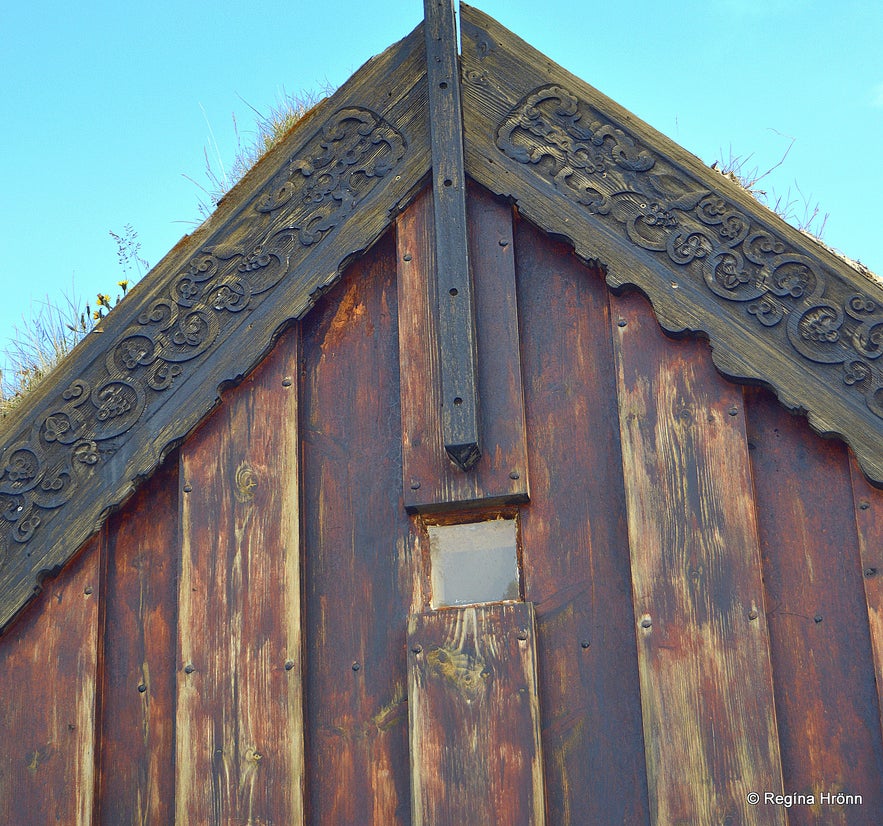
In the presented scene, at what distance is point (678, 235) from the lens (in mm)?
3922

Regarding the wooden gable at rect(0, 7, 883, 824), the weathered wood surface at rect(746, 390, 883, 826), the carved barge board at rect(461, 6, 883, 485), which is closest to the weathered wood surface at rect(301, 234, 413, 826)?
the wooden gable at rect(0, 7, 883, 824)

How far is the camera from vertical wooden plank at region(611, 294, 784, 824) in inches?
133

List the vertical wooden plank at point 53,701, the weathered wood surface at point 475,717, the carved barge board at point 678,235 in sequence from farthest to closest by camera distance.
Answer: the vertical wooden plank at point 53,701, the carved barge board at point 678,235, the weathered wood surface at point 475,717

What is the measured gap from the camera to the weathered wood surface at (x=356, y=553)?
3686 mm

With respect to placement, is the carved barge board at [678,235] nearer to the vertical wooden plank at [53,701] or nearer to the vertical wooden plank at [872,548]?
the vertical wooden plank at [872,548]

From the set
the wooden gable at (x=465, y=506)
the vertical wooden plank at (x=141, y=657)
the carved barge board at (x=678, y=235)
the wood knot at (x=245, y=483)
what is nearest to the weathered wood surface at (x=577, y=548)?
the wooden gable at (x=465, y=506)

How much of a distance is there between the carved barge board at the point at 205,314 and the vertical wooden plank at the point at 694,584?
99 centimetres

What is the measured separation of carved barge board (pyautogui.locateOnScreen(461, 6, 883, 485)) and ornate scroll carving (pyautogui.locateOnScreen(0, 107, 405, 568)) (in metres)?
0.40

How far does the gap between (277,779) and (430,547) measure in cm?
79

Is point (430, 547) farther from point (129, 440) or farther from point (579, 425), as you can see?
point (129, 440)

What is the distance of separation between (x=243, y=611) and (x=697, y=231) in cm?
175

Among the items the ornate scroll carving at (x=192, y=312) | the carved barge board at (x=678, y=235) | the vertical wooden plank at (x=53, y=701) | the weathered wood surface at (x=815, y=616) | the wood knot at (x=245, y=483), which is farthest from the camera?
the ornate scroll carving at (x=192, y=312)

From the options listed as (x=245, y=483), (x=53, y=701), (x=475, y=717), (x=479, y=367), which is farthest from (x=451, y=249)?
(x=53, y=701)

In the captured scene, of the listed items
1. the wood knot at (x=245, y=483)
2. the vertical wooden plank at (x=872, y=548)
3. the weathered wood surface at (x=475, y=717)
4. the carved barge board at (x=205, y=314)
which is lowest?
the weathered wood surface at (x=475, y=717)
